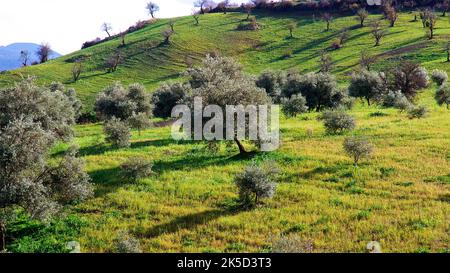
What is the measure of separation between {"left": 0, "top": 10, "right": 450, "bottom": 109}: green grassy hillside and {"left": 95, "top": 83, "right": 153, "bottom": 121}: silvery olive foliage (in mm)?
41126

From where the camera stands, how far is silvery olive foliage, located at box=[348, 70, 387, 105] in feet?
241

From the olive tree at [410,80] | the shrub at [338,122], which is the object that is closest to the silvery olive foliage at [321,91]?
the olive tree at [410,80]

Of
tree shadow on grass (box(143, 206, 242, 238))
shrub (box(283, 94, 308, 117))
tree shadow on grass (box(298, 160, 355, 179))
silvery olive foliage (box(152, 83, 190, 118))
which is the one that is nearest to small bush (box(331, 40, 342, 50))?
silvery olive foliage (box(152, 83, 190, 118))

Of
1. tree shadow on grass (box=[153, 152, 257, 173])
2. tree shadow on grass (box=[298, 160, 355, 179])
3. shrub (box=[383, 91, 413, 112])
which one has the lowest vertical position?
tree shadow on grass (box=[153, 152, 257, 173])

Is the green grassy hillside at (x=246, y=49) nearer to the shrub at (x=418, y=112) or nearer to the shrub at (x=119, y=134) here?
the shrub at (x=418, y=112)

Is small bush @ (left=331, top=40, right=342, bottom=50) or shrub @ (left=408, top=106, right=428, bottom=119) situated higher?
small bush @ (left=331, top=40, right=342, bottom=50)

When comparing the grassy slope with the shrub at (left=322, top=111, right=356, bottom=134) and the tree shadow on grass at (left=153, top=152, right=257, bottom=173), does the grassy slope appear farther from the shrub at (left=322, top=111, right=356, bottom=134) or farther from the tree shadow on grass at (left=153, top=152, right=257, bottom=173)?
the shrub at (left=322, top=111, right=356, bottom=134)

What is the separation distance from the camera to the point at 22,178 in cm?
2103

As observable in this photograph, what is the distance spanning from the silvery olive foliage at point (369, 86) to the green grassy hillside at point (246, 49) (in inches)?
1049

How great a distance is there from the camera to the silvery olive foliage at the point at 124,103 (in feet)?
195
